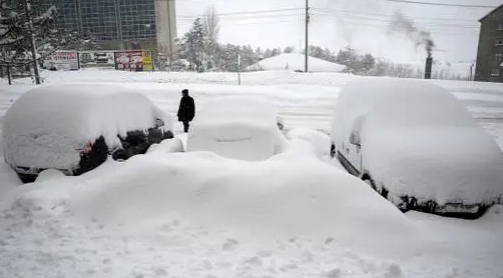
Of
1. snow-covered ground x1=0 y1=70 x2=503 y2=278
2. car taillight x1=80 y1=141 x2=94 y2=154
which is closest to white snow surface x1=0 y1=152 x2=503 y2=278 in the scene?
snow-covered ground x1=0 y1=70 x2=503 y2=278

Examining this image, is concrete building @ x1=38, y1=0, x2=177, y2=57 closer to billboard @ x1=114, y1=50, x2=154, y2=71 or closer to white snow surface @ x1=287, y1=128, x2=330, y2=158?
billboard @ x1=114, y1=50, x2=154, y2=71

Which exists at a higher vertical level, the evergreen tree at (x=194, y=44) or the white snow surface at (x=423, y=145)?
the evergreen tree at (x=194, y=44)

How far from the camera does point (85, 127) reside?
5812 mm

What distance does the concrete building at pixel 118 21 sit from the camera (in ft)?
180

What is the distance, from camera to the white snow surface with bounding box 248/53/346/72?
1635 inches

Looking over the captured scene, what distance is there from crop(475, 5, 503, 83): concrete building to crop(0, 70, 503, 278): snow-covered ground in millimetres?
38110

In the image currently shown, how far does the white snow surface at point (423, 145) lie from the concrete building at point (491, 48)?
3546cm

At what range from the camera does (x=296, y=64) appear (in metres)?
43.9

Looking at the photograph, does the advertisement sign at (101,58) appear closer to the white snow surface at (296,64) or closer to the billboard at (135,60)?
the billboard at (135,60)

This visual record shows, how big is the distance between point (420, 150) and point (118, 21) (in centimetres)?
5803

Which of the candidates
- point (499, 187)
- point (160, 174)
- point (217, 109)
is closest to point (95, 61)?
point (217, 109)

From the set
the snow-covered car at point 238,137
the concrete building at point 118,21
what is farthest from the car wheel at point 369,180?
the concrete building at point 118,21

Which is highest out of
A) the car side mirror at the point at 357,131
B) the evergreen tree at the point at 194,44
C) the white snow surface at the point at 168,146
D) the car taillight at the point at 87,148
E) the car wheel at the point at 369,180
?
the evergreen tree at the point at 194,44

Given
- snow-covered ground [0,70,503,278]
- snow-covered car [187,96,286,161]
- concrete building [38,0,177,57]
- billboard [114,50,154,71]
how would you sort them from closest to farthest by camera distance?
snow-covered ground [0,70,503,278], snow-covered car [187,96,286,161], billboard [114,50,154,71], concrete building [38,0,177,57]
